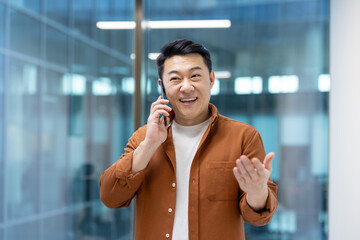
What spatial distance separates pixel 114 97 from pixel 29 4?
1.00 m

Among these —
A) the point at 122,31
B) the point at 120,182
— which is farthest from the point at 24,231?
the point at 120,182

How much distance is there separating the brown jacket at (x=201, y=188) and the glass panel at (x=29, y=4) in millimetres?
2055

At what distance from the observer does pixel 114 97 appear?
2.97 metres

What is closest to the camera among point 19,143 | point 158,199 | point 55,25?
point 158,199

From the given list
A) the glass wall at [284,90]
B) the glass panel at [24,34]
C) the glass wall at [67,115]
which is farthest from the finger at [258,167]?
the glass panel at [24,34]

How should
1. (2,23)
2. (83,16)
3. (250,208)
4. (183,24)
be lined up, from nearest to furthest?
(250,208) → (2,23) → (183,24) → (83,16)

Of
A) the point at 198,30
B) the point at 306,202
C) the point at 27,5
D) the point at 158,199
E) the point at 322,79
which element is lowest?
the point at 306,202

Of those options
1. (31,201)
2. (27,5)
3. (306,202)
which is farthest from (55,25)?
(306,202)

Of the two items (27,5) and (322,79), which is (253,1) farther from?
(27,5)

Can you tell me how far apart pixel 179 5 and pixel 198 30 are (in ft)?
0.86

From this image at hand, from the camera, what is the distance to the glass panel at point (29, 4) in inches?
110

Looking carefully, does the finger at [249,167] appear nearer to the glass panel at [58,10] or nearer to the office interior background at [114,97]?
the office interior background at [114,97]

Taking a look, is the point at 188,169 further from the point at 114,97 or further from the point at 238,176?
the point at 114,97

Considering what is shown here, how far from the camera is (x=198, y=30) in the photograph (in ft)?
9.42
